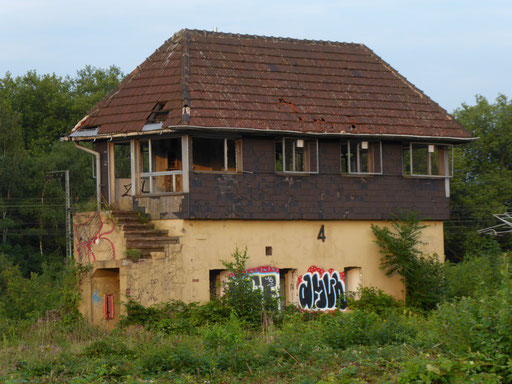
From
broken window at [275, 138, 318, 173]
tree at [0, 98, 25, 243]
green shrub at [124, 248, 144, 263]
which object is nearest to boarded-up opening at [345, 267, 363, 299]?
broken window at [275, 138, 318, 173]

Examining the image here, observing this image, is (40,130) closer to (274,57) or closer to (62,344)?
(274,57)

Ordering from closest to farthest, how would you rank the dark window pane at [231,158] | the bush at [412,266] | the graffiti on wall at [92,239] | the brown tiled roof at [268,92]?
the graffiti on wall at [92,239] → the brown tiled roof at [268,92] → the bush at [412,266] → the dark window pane at [231,158]

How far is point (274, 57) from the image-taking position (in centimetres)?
2759

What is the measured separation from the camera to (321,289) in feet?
82.1

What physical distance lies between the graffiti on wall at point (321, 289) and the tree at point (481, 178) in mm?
25788

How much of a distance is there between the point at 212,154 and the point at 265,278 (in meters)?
4.28

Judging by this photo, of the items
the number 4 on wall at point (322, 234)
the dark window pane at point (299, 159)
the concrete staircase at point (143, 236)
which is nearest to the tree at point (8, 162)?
the concrete staircase at point (143, 236)

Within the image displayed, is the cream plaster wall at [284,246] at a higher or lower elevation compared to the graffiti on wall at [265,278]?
higher

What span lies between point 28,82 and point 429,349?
176ft

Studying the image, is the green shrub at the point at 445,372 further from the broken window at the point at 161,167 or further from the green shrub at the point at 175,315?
the broken window at the point at 161,167

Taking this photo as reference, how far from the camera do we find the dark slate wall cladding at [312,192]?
23.6 m

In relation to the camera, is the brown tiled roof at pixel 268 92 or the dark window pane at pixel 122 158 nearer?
the brown tiled roof at pixel 268 92

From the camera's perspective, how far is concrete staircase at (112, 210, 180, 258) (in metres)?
22.6

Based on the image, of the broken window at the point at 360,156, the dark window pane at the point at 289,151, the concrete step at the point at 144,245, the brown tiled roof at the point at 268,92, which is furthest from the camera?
the broken window at the point at 360,156
